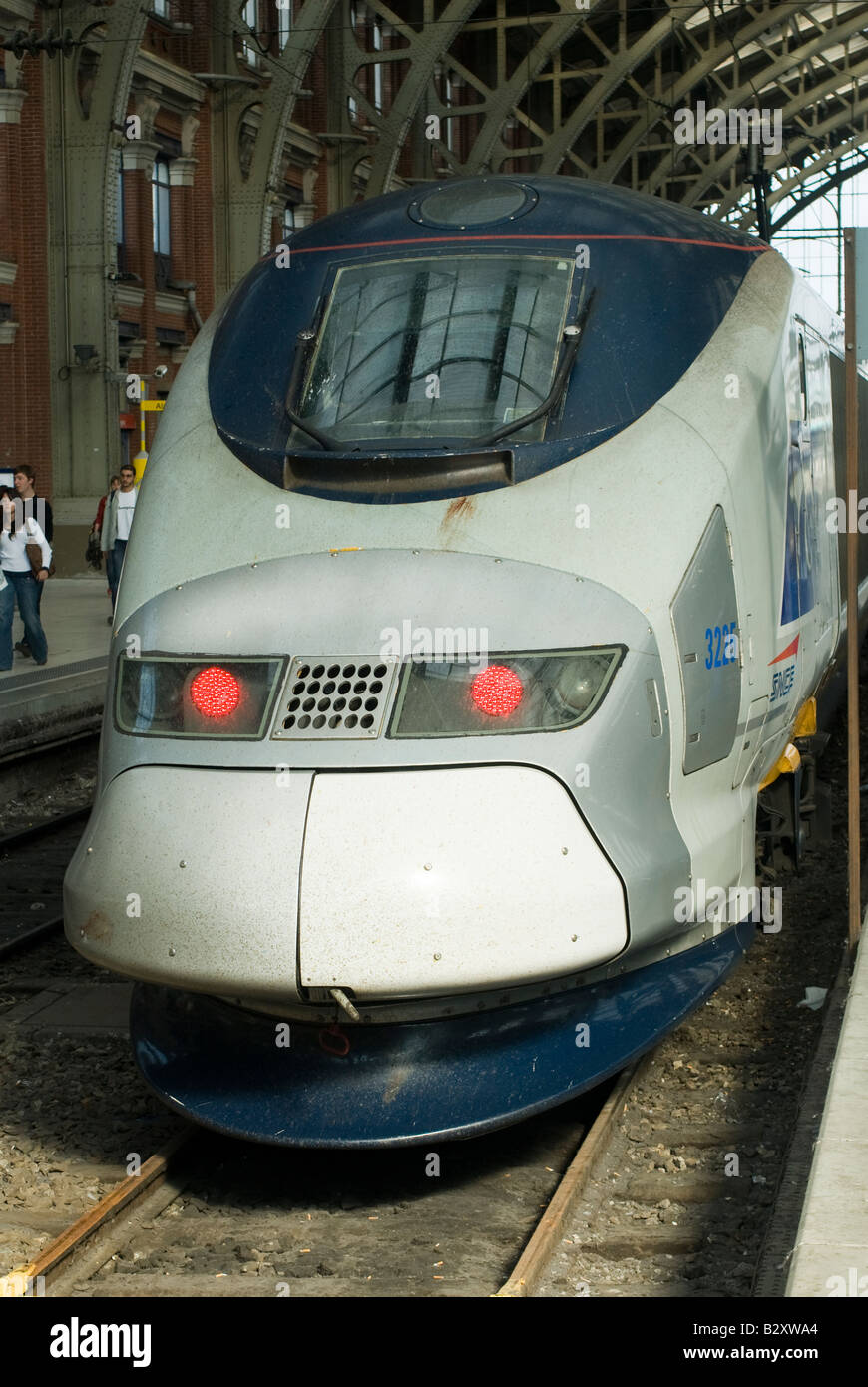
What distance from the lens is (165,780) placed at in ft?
16.2

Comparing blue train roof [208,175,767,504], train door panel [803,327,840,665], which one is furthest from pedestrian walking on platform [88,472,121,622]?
blue train roof [208,175,767,504]

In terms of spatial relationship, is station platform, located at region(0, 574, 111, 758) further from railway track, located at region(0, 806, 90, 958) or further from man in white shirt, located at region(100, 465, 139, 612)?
railway track, located at region(0, 806, 90, 958)

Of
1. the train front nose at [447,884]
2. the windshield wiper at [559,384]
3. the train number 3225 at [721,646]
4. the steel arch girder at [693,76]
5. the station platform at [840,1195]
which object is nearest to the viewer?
the station platform at [840,1195]

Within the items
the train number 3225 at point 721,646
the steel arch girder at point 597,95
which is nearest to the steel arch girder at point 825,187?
the steel arch girder at point 597,95

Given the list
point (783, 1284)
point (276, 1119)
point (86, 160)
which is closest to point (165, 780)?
point (276, 1119)

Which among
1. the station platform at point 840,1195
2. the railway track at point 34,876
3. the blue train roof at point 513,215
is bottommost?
the railway track at point 34,876

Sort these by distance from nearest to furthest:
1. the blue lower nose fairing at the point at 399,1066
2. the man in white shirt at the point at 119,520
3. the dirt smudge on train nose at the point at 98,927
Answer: the blue lower nose fairing at the point at 399,1066
the dirt smudge on train nose at the point at 98,927
the man in white shirt at the point at 119,520

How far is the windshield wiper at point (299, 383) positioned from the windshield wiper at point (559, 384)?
0.47 meters

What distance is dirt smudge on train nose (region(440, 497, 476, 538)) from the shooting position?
5176 mm

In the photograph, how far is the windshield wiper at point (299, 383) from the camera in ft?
18.0

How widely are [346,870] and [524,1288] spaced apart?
3.73ft

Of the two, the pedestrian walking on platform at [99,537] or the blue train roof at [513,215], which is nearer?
the blue train roof at [513,215]

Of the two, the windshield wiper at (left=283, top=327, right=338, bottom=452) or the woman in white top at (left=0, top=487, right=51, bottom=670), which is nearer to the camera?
the windshield wiper at (left=283, top=327, right=338, bottom=452)

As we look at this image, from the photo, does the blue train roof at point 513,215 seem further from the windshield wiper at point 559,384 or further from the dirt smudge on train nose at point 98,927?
the dirt smudge on train nose at point 98,927
